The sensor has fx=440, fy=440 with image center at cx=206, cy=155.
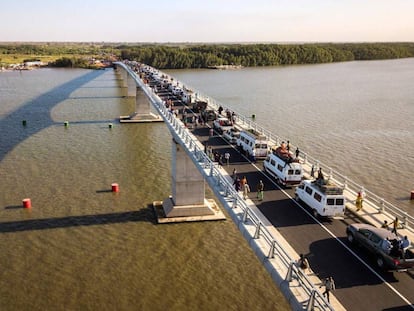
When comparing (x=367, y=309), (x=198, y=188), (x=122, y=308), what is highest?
(x=367, y=309)

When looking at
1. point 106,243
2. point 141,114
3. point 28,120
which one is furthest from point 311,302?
point 28,120

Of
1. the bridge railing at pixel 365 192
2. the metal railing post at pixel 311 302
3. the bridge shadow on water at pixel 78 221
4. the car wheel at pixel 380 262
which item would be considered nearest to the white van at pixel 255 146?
the bridge railing at pixel 365 192

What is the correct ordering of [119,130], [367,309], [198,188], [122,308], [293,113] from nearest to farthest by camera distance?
[367,309] → [122,308] → [198,188] → [119,130] → [293,113]

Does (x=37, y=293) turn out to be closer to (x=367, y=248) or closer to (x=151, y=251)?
(x=151, y=251)

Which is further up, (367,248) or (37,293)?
(367,248)

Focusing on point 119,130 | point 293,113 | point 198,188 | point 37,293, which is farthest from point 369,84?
point 37,293

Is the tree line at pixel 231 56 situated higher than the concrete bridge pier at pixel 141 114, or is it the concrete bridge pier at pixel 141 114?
the tree line at pixel 231 56

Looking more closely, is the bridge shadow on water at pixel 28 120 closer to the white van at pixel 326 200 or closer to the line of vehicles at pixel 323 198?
the line of vehicles at pixel 323 198
